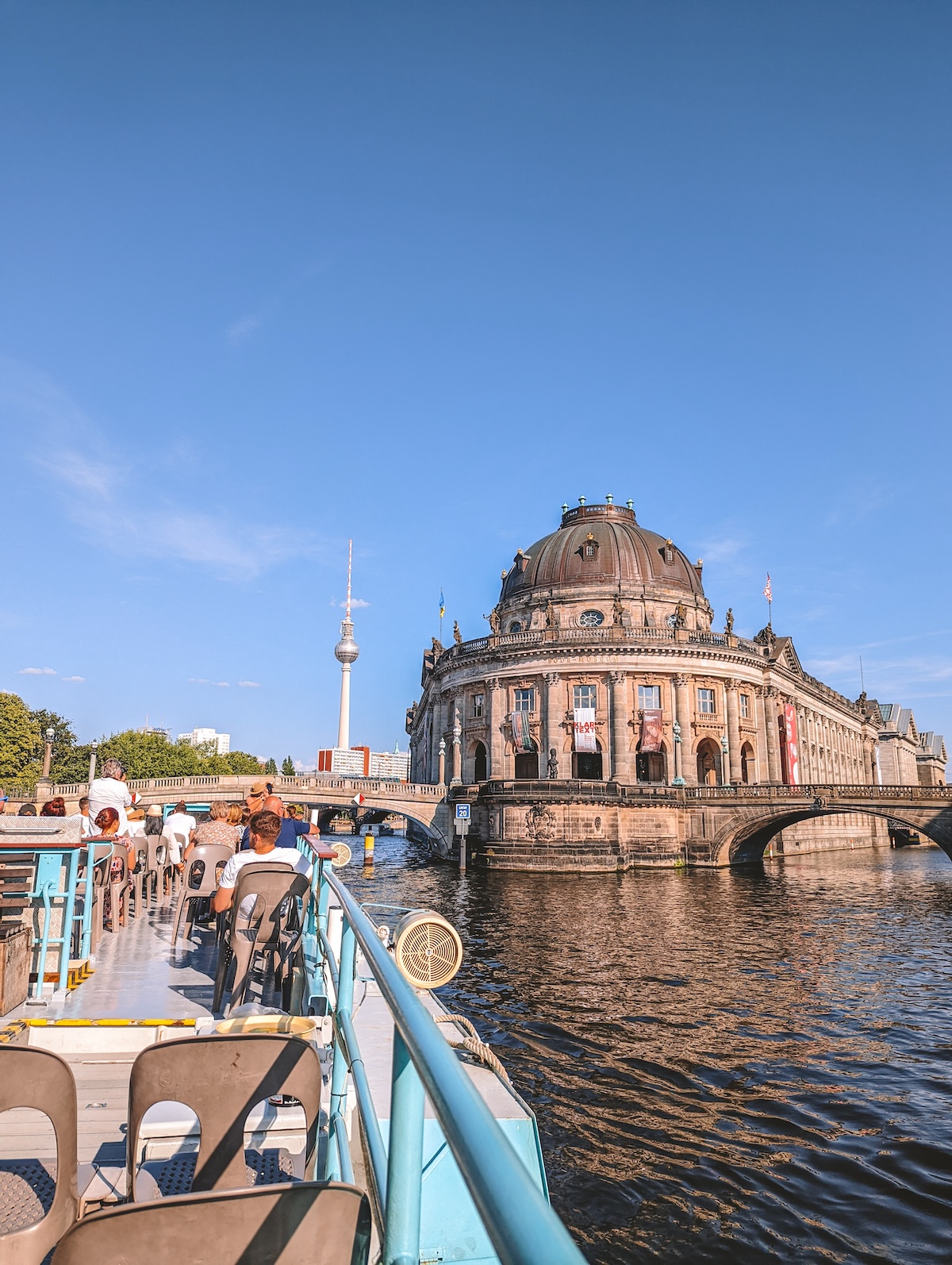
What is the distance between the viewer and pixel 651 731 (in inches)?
2093

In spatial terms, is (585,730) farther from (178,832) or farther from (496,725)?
(178,832)

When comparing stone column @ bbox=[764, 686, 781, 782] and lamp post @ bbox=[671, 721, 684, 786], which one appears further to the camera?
stone column @ bbox=[764, 686, 781, 782]

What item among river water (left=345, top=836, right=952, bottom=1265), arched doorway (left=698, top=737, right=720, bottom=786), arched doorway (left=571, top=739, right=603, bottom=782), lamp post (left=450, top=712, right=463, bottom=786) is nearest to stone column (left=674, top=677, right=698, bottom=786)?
arched doorway (left=698, top=737, right=720, bottom=786)

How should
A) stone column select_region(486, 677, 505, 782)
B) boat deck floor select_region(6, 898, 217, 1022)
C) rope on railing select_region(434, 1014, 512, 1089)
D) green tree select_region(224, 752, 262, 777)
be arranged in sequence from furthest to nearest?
green tree select_region(224, 752, 262, 777) < stone column select_region(486, 677, 505, 782) < boat deck floor select_region(6, 898, 217, 1022) < rope on railing select_region(434, 1014, 512, 1089)

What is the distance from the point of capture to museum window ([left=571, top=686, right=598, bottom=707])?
54.6 m

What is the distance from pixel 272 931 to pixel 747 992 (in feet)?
41.2

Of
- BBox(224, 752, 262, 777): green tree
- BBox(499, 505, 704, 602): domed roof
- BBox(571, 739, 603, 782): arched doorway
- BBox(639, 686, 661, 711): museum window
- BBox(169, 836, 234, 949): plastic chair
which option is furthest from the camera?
BBox(224, 752, 262, 777): green tree

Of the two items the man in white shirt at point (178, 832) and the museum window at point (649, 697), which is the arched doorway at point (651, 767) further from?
the man in white shirt at point (178, 832)

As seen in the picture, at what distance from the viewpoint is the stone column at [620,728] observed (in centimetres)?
5306

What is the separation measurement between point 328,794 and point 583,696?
659 inches

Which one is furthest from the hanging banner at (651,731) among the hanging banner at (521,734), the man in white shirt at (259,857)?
the man in white shirt at (259,857)

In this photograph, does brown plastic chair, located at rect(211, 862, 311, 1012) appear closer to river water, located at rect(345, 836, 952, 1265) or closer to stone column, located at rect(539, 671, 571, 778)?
river water, located at rect(345, 836, 952, 1265)

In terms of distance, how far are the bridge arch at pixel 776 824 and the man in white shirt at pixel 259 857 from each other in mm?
38148

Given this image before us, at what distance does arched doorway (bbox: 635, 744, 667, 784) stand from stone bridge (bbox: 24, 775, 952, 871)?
29.3 feet
